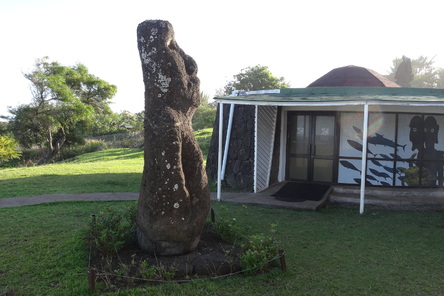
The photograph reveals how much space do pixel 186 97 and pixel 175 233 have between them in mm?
1693

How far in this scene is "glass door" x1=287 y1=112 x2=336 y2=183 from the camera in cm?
1023

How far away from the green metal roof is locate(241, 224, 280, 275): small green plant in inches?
159

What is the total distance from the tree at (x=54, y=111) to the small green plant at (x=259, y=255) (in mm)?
23554

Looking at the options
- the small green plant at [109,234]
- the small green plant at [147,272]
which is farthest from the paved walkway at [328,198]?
the small green plant at [147,272]

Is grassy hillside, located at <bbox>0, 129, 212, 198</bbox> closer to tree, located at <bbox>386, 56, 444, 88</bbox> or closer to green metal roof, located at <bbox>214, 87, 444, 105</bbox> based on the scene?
green metal roof, located at <bbox>214, 87, 444, 105</bbox>

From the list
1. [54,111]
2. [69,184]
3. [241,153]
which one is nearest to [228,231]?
[241,153]

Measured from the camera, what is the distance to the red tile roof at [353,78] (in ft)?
39.9

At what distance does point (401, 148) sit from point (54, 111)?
881 inches

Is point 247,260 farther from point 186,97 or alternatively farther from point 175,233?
point 186,97

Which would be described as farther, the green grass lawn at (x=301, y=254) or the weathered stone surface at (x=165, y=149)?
the weathered stone surface at (x=165, y=149)

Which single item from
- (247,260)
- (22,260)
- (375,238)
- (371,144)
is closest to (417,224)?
(375,238)

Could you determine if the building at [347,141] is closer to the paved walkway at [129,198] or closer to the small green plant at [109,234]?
the paved walkway at [129,198]

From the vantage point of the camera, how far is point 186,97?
4.76m

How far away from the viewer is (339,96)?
29.2ft
